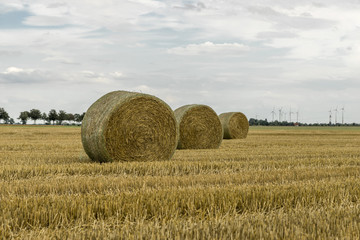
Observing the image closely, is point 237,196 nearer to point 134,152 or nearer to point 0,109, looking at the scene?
point 134,152

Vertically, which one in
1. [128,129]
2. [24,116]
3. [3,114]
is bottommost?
[128,129]

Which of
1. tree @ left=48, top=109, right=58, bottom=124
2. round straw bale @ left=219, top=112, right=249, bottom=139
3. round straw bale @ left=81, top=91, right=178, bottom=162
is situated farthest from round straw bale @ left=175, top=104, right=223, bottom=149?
tree @ left=48, top=109, right=58, bottom=124

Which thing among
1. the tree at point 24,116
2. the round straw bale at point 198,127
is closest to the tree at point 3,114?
the tree at point 24,116

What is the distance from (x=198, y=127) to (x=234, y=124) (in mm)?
9443

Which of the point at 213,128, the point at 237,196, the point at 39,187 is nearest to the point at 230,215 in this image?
the point at 237,196

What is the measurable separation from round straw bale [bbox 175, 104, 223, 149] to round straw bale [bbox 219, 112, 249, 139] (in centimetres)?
801

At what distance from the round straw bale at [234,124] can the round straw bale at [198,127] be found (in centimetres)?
801

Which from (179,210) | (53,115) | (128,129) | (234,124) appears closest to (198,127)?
(128,129)

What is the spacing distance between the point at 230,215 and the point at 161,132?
277 inches

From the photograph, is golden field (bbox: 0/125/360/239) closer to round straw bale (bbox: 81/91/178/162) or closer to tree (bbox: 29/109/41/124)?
round straw bale (bbox: 81/91/178/162)

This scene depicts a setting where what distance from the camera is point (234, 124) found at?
26.4m

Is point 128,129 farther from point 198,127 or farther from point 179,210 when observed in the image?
point 198,127

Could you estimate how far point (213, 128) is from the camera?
58.4 ft

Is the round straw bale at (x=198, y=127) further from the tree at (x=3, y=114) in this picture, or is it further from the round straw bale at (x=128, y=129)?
the tree at (x=3, y=114)
